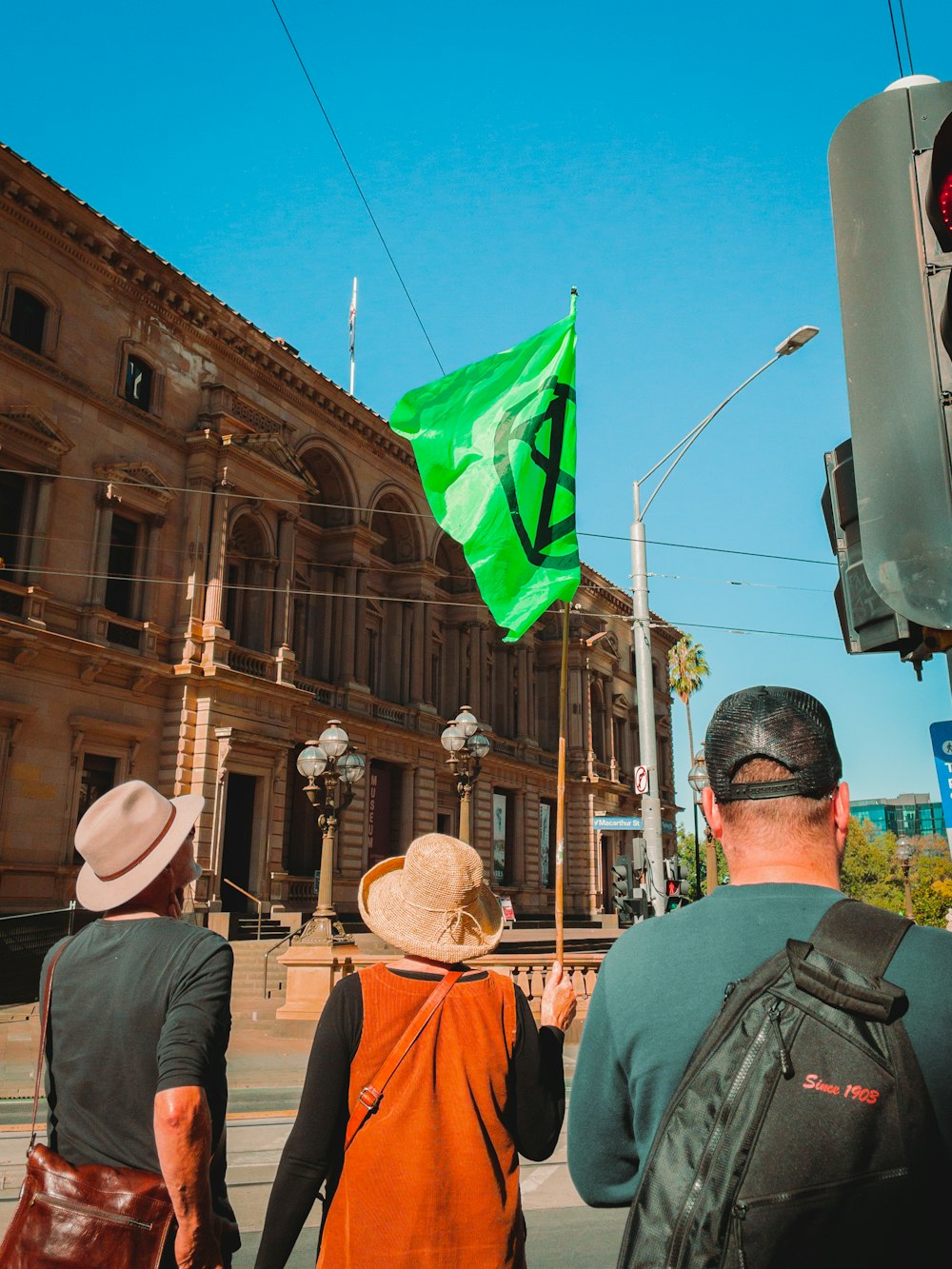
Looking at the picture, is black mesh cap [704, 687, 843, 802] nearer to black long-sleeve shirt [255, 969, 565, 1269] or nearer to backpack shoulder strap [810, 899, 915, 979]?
backpack shoulder strap [810, 899, 915, 979]

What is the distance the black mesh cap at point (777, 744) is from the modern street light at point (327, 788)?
1717 centimetres

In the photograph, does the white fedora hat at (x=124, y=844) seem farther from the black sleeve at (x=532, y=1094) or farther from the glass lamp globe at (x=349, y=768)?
the glass lamp globe at (x=349, y=768)

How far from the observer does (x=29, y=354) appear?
23.8m

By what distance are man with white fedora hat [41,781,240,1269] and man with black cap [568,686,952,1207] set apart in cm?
115

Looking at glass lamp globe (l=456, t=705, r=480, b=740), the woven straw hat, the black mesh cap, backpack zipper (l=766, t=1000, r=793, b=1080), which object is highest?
glass lamp globe (l=456, t=705, r=480, b=740)

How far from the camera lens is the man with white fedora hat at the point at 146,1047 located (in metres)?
2.73

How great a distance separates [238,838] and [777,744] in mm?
28001

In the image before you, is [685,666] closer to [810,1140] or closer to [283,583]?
[283,583]

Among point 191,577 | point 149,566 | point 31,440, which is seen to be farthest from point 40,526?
point 191,577

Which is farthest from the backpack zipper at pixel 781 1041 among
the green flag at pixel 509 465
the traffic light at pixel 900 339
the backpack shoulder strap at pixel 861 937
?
the green flag at pixel 509 465

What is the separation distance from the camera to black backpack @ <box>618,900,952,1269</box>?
165 cm

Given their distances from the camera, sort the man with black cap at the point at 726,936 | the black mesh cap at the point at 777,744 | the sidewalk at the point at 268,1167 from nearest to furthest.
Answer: the man with black cap at the point at 726,936
the black mesh cap at the point at 777,744
the sidewalk at the point at 268,1167

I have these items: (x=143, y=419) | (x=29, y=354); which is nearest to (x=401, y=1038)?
(x=29, y=354)

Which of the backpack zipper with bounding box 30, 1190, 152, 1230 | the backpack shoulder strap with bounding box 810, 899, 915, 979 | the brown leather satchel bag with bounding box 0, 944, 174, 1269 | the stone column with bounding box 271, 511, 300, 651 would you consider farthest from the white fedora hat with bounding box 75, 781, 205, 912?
the stone column with bounding box 271, 511, 300, 651
